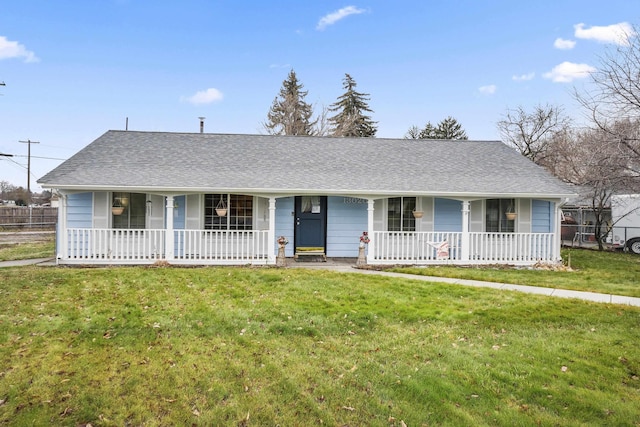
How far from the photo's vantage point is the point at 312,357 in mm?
4594

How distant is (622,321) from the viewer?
6.00 meters

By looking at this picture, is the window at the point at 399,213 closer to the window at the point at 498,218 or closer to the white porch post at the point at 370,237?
the white porch post at the point at 370,237

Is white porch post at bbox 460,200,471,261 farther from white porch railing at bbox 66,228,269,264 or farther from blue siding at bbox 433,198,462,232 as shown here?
white porch railing at bbox 66,228,269,264

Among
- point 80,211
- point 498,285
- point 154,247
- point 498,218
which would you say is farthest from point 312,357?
point 498,218

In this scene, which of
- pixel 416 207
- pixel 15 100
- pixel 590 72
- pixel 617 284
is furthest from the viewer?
pixel 15 100

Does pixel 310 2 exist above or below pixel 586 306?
above

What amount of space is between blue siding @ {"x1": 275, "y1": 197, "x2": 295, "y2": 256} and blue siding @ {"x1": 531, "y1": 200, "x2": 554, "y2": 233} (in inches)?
321

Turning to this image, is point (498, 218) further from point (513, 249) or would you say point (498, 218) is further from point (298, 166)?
point (298, 166)

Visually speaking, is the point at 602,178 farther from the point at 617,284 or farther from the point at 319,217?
the point at 319,217

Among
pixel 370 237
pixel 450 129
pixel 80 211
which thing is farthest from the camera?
pixel 450 129

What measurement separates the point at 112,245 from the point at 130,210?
1254 mm

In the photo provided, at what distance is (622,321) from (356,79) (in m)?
34.8

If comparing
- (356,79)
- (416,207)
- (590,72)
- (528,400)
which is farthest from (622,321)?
(356,79)

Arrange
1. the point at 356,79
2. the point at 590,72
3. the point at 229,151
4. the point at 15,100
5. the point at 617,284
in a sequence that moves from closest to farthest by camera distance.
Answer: the point at 617,284 < the point at 590,72 < the point at 229,151 < the point at 15,100 < the point at 356,79
